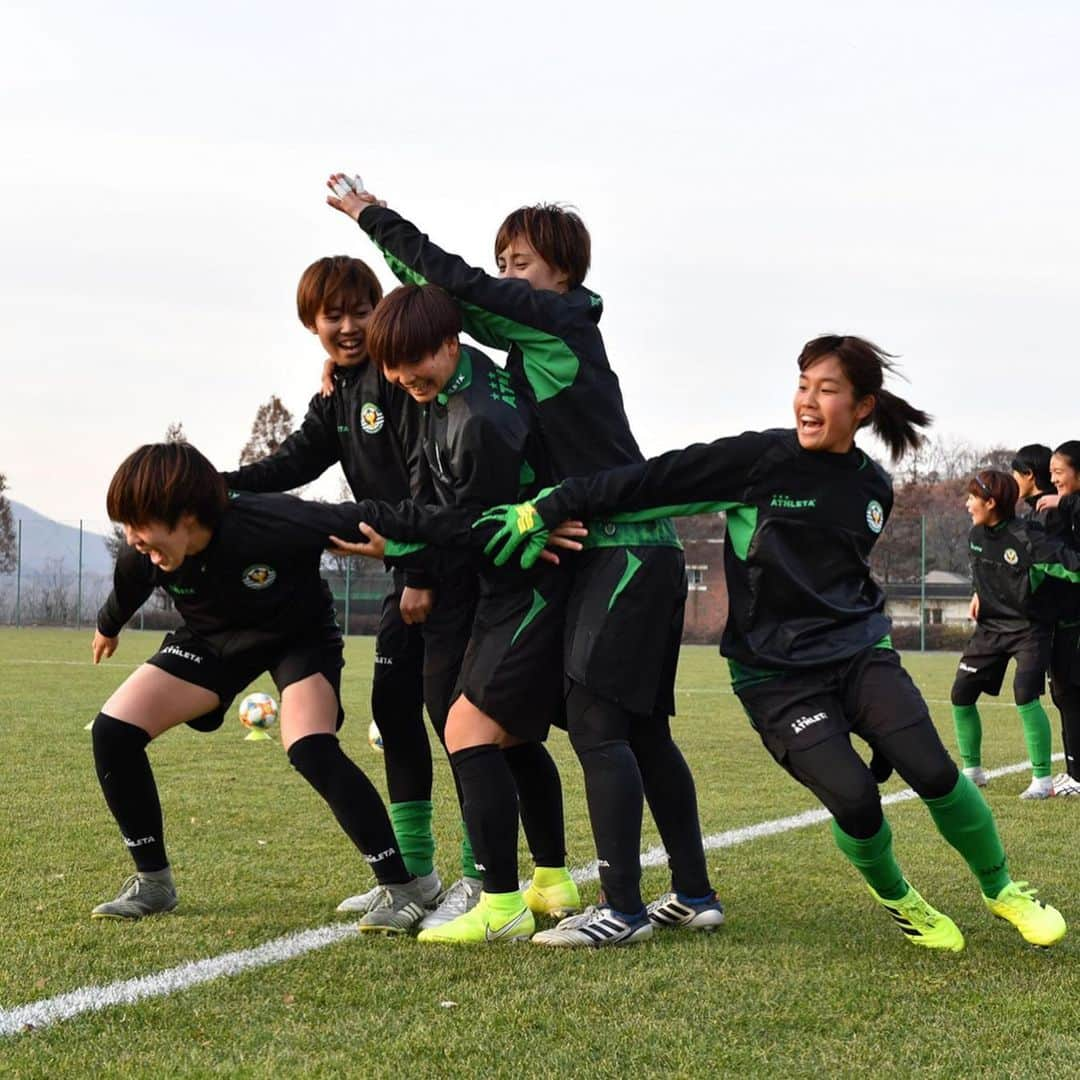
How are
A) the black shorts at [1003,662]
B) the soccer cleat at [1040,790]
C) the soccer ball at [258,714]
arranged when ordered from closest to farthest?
the soccer cleat at [1040,790] < the black shorts at [1003,662] < the soccer ball at [258,714]

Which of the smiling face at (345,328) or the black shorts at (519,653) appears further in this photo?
the smiling face at (345,328)

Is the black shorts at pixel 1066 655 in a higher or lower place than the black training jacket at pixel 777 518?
lower

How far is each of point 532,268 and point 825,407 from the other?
3.14ft

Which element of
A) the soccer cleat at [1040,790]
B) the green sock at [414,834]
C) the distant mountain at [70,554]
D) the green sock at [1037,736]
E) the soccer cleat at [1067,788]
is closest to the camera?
the green sock at [414,834]

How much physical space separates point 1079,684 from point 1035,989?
497 cm

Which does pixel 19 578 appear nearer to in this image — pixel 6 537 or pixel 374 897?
pixel 6 537

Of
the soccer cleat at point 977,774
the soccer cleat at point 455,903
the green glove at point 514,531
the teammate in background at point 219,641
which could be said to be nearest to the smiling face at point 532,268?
the green glove at point 514,531

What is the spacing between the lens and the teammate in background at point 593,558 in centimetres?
403

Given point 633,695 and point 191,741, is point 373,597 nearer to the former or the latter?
point 191,741

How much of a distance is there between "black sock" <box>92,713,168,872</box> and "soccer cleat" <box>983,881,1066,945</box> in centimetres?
251

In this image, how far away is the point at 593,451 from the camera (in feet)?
13.8

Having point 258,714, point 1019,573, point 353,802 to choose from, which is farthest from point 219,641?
point 258,714

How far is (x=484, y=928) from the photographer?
4.07 meters

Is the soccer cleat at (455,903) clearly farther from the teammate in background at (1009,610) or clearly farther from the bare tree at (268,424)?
the bare tree at (268,424)
